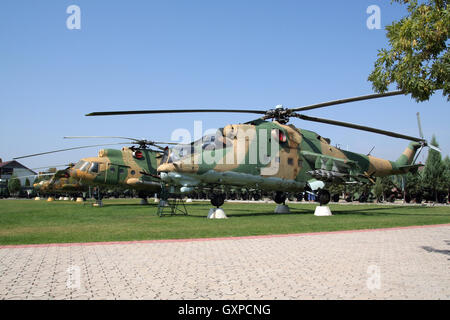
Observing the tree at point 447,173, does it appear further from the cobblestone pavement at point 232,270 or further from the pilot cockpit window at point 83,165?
the pilot cockpit window at point 83,165

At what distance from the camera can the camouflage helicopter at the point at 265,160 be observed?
1800 centimetres

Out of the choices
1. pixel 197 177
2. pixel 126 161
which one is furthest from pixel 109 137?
pixel 197 177

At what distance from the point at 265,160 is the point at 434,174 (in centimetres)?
3454

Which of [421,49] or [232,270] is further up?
[421,49]

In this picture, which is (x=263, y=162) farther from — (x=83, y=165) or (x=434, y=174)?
(x=434, y=174)

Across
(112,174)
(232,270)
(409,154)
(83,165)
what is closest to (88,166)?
(83,165)

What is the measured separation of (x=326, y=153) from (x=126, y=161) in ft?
59.2

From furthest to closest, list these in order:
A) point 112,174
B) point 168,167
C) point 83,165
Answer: point 112,174 → point 83,165 → point 168,167

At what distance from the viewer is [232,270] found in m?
6.42

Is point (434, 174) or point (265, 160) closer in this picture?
point (265, 160)

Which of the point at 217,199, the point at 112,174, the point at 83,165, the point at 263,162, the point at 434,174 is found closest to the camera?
the point at 263,162

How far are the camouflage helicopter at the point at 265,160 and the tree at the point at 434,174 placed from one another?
27.4 meters

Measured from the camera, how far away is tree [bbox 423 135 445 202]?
4397cm
